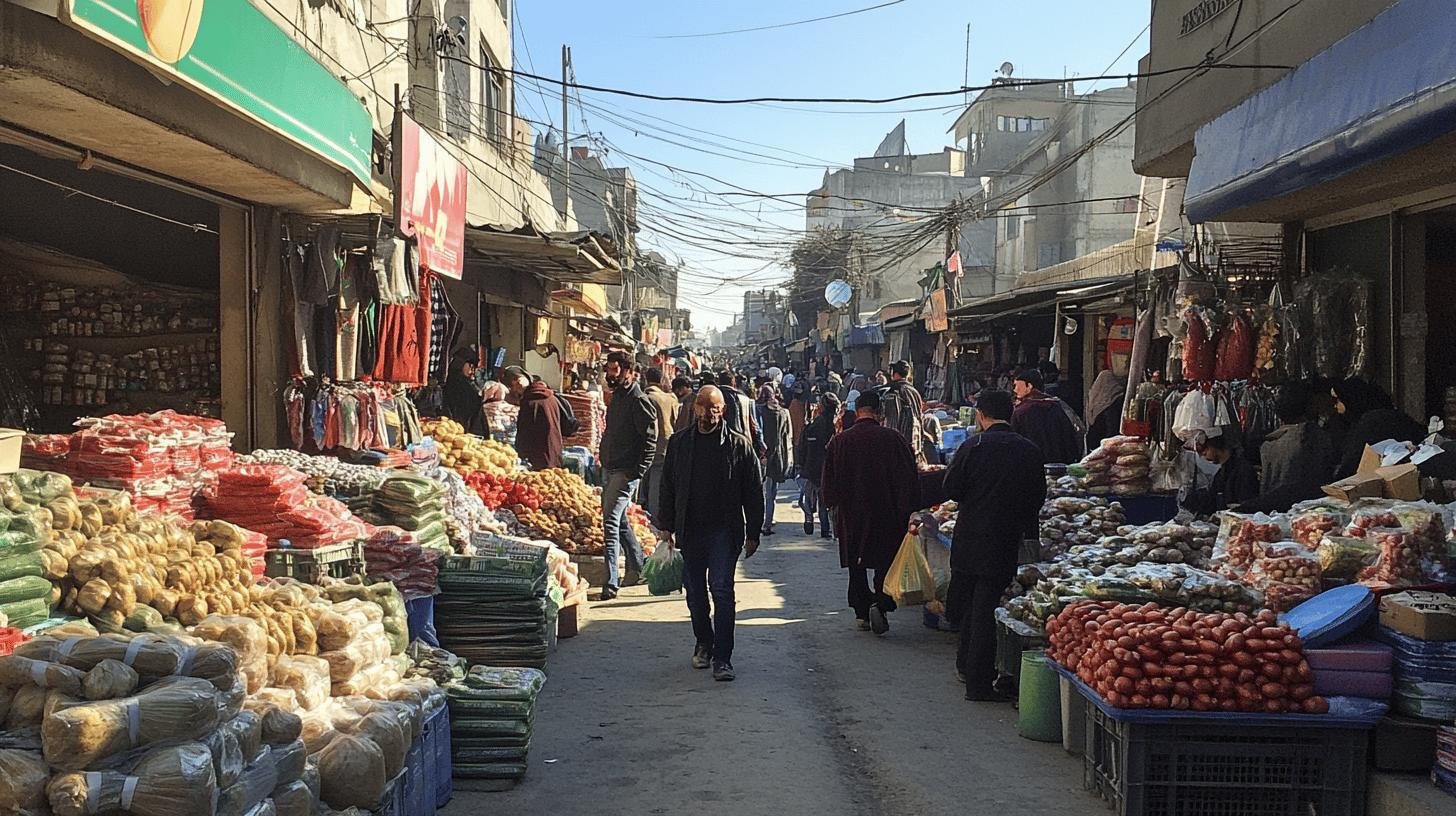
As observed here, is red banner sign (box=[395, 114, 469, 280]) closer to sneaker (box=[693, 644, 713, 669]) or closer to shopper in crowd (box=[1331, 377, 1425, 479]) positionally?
sneaker (box=[693, 644, 713, 669])

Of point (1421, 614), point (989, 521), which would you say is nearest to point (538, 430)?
point (989, 521)

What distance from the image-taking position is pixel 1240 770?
5.25 m

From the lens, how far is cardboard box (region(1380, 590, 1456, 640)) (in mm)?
5070

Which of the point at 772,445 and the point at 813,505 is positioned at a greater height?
the point at 772,445

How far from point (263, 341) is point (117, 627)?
500 centimetres

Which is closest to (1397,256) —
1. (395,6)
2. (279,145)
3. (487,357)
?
(279,145)

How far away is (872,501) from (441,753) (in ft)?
15.9

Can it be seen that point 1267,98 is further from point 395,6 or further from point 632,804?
point 395,6

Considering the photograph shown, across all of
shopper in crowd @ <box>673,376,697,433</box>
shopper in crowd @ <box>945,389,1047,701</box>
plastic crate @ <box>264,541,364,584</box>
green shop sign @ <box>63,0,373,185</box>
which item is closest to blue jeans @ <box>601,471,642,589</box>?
shopper in crowd @ <box>673,376,697,433</box>

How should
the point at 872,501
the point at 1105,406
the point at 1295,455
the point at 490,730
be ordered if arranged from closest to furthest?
the point at 490,730 → the point at 1295,455 → the point at 872,501 → the point at 1105,406

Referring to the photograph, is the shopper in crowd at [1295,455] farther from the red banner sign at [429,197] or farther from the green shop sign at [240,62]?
the green shop sign at [240,62]

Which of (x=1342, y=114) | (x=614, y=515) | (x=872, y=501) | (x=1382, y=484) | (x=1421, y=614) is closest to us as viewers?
(x=1421, y=614)

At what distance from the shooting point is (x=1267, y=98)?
784cm

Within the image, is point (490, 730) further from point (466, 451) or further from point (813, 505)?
point (813, 505)
